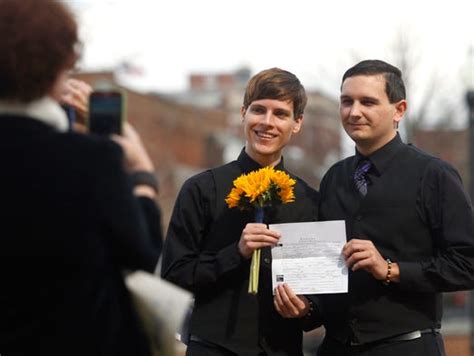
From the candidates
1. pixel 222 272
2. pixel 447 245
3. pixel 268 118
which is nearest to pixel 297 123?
pixel 268 118

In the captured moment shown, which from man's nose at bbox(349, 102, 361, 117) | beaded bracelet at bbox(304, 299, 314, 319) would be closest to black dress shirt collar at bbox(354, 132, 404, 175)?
man's nose at bbox(349, 102, 361, 117)

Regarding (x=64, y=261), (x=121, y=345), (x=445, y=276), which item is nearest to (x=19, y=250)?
(x=64, y=261)

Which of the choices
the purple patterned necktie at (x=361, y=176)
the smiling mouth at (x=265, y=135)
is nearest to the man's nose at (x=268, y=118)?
the smiling mouth at (x=265, y=135)

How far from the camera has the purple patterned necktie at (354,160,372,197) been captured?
5609 mm

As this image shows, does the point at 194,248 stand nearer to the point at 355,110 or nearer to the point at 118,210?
the point at 355,110

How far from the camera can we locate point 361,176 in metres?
5.66

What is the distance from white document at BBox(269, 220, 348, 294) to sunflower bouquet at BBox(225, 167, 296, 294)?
13cm

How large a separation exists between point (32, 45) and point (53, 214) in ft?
1.74

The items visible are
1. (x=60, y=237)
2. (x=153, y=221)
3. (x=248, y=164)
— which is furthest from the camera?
(x=248, y=164)

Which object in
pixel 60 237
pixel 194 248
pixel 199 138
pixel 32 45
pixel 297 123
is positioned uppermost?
pixel 199 138

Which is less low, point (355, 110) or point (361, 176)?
point (355, 110)

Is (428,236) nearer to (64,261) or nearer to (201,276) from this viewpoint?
(201,276)

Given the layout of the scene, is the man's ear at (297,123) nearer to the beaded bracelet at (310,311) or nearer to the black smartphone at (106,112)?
the beaded bracelet at (310,311)

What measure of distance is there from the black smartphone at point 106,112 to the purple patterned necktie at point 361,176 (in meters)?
2.07
